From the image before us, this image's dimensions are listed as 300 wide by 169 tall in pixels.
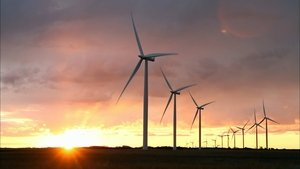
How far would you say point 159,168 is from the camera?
52156 mm

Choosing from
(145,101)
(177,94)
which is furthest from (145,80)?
(177,94)

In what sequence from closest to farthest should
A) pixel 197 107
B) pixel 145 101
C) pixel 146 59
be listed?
pixel 145 101 → pixel 146 59 → pixel 197 107

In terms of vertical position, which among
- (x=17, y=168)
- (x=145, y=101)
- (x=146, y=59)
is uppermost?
(x=146, y=59)

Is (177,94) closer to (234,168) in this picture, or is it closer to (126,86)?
(126,86)

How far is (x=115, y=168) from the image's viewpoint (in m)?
51.1

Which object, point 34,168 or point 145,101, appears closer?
point 34,168

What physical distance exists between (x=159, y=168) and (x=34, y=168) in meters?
13.1

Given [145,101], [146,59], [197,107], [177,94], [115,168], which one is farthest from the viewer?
[197,107]

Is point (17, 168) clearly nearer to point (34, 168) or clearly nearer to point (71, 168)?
point (34, 168)

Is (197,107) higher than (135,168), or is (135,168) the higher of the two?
(197,107)

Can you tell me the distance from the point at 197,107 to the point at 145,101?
6607cm

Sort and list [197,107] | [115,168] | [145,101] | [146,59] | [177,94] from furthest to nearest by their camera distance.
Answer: [197,107] < [177,94] < [146,59] < [145,101] < [115,168]

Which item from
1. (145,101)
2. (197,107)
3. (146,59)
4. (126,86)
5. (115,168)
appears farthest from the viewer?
(197,107)

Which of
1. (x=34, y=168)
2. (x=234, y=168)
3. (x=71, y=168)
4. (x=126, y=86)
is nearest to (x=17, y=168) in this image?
(x=34, y=168)
